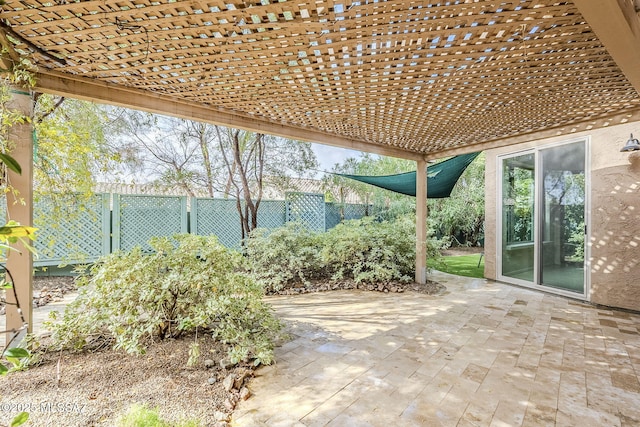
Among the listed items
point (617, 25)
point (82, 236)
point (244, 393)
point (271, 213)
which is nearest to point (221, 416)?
point (244, 393)

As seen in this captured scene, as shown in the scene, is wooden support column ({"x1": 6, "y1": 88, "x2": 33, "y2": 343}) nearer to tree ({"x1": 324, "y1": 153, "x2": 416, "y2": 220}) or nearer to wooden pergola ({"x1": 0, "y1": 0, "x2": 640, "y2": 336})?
wooden pergola ({"x1": 0, "y1": 0, "x2": 640, "y2": 336})

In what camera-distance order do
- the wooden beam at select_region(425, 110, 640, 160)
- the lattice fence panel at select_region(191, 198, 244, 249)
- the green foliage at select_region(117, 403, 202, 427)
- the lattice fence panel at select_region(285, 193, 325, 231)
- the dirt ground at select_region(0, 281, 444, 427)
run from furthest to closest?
the lattice fence panel at select_region(285, 193, 325, 231) < the lattice fence panel at select_region(191, 198, 244, 249) < the wooden beam at select_region(425, 110, 640, 160) < the dirt ground at select_region(0, 281, 444, 427) < the green foliage at select_region(117, 403, 202, 427)

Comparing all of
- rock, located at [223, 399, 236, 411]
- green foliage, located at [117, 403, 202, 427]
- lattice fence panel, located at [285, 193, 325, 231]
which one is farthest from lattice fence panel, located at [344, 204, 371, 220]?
green foliage, located at [117, 403, 202, 427]

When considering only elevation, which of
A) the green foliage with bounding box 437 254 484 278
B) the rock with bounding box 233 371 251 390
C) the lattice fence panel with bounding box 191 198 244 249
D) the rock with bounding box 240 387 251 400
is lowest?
the green foliage with bounding box 437 254 484 278

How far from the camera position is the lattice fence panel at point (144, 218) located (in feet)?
16.5

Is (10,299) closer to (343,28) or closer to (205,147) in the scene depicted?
(343,28)

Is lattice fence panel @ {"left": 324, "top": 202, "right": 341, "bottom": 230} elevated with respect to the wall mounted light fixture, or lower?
lower

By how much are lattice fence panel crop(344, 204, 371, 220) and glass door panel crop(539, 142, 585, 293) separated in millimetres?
4506

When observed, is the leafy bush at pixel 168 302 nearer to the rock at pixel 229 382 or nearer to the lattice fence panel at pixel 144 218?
the rock at pixel 229 382

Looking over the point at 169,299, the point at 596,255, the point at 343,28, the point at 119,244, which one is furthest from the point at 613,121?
the point at 119,244

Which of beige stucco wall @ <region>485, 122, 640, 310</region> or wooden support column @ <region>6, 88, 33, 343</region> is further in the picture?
beige stucco wall @ <region>485, 122, 640, 310</region>

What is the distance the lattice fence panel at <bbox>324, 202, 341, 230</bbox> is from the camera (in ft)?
24.5

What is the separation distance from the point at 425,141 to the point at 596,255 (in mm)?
2517

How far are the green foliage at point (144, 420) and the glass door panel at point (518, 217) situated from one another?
4.80m
